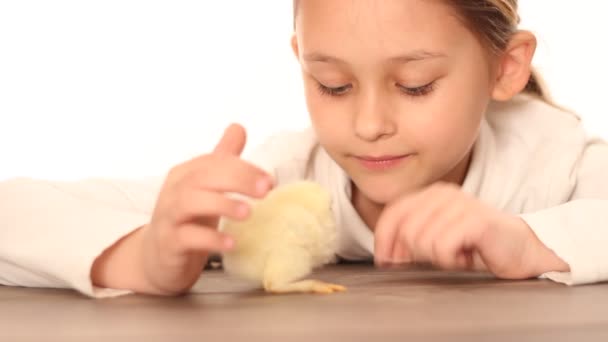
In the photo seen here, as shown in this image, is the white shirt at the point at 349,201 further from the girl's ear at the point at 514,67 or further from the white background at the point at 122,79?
the white background at the point at 122,79


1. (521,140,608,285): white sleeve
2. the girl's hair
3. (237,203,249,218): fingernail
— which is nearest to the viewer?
(237,203,249,218): fingernail

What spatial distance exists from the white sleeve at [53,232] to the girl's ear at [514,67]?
62 centimetres

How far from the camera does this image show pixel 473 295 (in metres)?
1.06

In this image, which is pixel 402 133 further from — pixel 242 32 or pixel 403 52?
pixel 242 32

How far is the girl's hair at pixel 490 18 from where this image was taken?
141 cm

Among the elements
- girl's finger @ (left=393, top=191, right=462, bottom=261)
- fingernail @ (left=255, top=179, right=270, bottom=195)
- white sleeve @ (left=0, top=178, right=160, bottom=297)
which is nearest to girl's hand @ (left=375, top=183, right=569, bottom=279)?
girl's finger @ (left=393, top=191, right=462, bottom=261)

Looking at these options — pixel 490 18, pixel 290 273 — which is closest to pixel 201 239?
pixel 290 273

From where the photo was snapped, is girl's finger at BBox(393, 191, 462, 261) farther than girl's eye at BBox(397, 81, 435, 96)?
No

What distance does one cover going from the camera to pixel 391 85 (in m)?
1.32

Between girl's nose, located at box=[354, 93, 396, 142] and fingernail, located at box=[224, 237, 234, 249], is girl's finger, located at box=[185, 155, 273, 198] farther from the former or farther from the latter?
girl's nose, located at box=[354, 93, 396, 142]

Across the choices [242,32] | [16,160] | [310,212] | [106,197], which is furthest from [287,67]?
[310,212]

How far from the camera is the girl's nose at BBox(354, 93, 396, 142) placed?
4.28ft

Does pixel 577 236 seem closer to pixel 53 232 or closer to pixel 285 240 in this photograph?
pixel 285 240

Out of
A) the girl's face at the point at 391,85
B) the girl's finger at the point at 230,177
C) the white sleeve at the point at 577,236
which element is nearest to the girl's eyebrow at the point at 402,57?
the girl's face at the point at 391,85
